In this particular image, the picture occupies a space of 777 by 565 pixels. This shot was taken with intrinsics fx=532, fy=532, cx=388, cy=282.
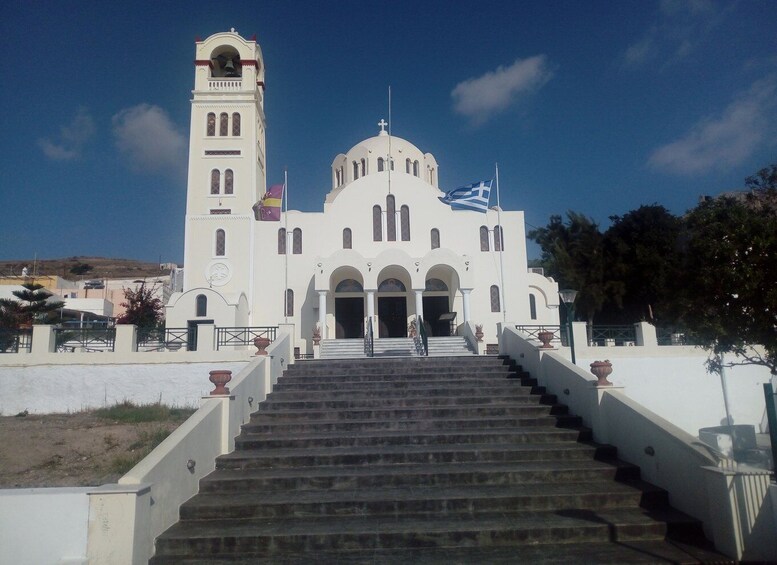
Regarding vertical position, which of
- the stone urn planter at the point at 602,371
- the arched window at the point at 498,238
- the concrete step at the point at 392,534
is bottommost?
the concrete step at the point at 392,534

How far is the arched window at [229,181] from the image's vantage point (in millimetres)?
26755

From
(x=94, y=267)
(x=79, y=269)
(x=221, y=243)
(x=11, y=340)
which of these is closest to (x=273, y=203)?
(x=221, y=243)

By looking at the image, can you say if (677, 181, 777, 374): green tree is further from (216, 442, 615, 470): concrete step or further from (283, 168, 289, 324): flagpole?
(283, 168, 289, 324): flagpole

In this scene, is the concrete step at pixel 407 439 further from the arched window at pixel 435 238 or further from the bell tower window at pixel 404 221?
the bell tower window at pixel 404 221

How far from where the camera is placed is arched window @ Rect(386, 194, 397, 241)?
2572 cm

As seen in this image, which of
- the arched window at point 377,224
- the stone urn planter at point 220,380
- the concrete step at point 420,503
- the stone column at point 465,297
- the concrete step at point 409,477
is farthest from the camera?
the arched window at point 377,224

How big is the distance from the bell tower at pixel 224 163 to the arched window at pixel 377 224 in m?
5.90

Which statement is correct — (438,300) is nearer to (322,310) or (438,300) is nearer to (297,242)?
(322,310)

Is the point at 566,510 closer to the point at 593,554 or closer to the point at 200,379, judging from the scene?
the point at 593,554

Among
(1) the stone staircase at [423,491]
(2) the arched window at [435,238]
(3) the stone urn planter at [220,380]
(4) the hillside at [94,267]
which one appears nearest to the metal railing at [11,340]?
(1) the stone staircase at [423,491]

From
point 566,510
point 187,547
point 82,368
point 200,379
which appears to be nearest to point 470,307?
point 200,379

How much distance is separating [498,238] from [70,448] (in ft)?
64.5

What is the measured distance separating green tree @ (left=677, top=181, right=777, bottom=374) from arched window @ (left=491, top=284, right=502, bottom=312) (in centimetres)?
1617

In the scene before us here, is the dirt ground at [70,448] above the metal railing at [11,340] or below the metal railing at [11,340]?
below
